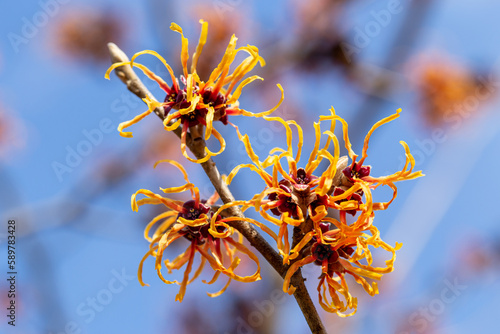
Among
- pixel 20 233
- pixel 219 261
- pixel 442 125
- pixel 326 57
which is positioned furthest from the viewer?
pixel 442 125

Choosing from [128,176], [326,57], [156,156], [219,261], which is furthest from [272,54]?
[219,261]

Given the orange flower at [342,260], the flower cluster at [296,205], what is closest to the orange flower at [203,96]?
the flower cluster at [296,205]

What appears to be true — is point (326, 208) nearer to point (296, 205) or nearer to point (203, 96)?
point (296, 205)

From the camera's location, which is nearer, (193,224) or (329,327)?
(193,224)

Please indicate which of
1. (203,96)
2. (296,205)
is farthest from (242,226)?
(203,96)

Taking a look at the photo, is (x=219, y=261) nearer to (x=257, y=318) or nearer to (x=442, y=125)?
(x=257, y=318)

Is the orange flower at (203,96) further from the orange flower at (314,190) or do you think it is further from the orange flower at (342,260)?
the orange flower at (342,260)
